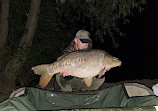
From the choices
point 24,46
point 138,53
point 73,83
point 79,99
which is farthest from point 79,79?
point 138,53

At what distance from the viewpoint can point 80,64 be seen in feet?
7.18

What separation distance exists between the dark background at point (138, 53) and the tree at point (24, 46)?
342 inches

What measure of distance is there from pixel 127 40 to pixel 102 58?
26566 mm

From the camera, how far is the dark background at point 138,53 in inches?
655

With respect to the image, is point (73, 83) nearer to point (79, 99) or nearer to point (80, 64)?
point (79, 99)

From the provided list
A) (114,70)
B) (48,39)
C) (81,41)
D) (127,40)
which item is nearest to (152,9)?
(127,40)

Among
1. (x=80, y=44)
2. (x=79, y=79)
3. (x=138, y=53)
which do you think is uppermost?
(x=80, y=44)

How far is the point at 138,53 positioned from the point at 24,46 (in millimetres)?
20932

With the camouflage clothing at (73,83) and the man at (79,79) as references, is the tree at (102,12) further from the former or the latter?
the camouflage clothing at (73,83)

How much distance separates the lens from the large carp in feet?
7.16

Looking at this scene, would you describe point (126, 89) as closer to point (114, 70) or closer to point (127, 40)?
point (114, 70)

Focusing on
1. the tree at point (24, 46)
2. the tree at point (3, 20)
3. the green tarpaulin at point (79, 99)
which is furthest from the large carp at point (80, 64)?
the tree at point (3, 20)

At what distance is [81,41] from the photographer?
252 cm

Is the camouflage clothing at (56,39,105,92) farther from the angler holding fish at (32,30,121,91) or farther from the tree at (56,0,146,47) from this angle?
the tree at (56,0,146,47)
